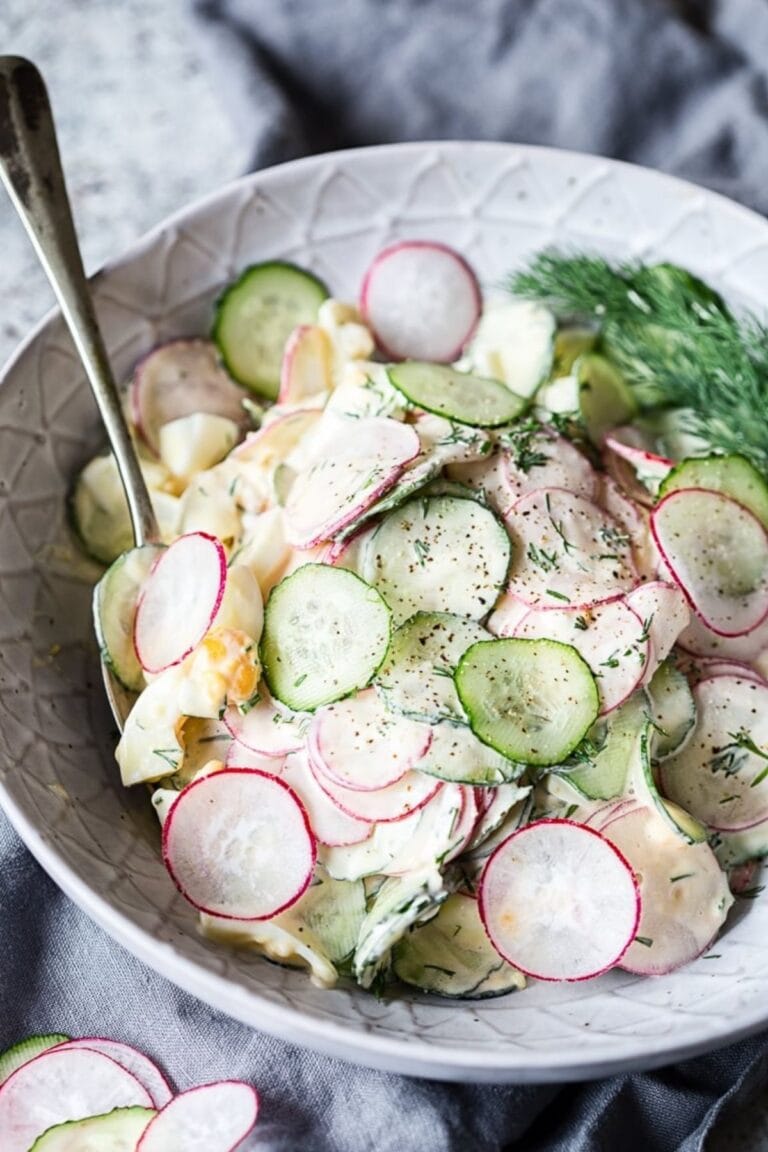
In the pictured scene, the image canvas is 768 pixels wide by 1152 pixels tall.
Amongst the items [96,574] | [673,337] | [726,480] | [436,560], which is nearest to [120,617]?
[96,574]

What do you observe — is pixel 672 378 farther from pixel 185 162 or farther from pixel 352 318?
pixel 185 162

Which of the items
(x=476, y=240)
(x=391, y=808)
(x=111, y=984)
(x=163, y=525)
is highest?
(x=476, y=240)

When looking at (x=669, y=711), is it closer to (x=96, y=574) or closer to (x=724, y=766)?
(x=724, y=766)

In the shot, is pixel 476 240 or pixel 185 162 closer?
pixel 476 240

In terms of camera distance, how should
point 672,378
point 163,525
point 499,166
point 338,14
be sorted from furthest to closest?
point 338,14 → point 499,166 → point 672,378 → point 163,525

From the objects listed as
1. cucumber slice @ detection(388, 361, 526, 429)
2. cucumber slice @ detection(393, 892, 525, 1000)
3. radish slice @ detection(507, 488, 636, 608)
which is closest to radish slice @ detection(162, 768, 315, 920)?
cucumber slice @ detection(393, 892, 525, 1000)

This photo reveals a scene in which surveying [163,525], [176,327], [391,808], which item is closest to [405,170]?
[176,327]

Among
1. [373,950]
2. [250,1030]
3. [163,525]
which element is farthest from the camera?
[163,525]
